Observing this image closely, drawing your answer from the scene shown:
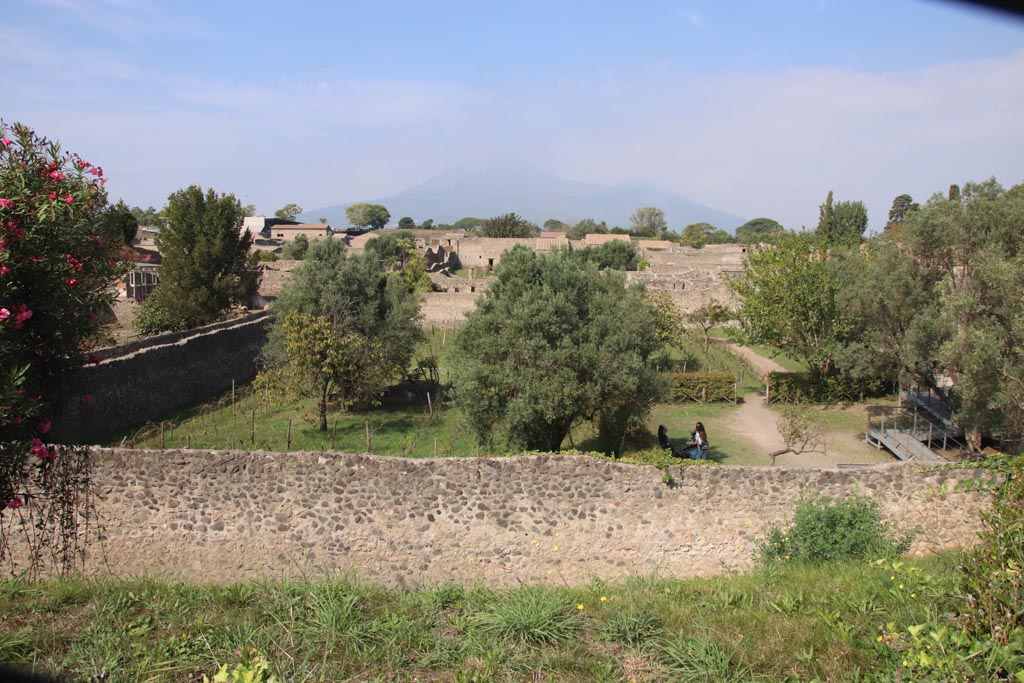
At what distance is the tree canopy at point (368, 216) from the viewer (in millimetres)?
151750

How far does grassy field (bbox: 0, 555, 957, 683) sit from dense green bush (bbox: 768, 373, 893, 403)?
17.0 m

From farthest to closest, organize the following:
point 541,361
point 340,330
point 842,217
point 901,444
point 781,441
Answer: point 842,217 → point 340,330 → point 781,441 → point 901,444 → point 541,361

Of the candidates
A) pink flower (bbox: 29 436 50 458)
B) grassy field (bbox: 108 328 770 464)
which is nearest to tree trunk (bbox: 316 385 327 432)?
grassy field (bbox: 108 328 770 464)

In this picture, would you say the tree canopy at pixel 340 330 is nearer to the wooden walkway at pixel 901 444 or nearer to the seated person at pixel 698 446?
the seated person at pixel 698 446

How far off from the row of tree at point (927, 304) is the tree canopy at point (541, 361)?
21.4 ft

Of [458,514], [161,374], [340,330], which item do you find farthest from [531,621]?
[161,374]

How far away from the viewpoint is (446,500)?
32.4 feet

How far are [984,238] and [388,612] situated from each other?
15342mm

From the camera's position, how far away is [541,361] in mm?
14250

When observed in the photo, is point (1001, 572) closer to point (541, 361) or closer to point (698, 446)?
point (541, 361)

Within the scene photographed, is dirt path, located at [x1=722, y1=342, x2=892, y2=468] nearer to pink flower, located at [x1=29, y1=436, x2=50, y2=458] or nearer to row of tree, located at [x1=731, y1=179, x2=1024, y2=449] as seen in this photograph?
row of tree, located at [x1=731, y1=179, x2=1024, y2=449]

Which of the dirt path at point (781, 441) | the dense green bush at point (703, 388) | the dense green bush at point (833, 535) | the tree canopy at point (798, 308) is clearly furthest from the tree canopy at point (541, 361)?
the tree canopy at point (798, 308)

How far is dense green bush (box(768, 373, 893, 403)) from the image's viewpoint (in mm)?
23188

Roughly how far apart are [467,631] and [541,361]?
843cm
